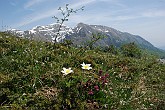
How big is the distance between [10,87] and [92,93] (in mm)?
1891

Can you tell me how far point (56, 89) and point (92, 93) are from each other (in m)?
0.80

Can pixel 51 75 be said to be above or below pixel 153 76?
above

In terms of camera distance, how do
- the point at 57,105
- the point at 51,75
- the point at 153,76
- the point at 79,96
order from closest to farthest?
1. the point at 57,105
2. the point at 79,96
3. the point at 51,75
4. the point at 153,76

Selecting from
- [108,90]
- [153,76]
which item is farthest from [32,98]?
[153,76]

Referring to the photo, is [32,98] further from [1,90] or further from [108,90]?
[108,90]

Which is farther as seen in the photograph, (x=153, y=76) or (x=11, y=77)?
(x=153, y=76)

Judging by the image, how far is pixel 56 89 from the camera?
6984 millimetres

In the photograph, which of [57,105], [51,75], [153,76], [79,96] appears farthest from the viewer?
[153,76]

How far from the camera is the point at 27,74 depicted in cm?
796

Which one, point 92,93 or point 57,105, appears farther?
point 92,93

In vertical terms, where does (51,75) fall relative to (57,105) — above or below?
above

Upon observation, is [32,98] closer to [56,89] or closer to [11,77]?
[56,89]

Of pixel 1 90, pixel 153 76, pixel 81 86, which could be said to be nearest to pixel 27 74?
pixel 1 90

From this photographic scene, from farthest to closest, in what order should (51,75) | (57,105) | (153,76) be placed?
(153,76), (51,75), (57,105)
